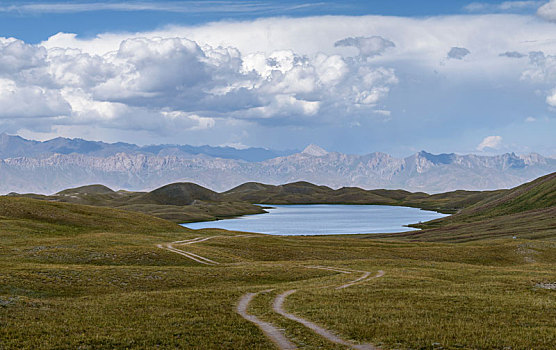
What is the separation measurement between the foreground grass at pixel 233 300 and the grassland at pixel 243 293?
0.11 metres

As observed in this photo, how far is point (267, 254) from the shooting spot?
268 ft

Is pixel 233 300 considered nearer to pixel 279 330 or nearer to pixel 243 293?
pixel 243 293

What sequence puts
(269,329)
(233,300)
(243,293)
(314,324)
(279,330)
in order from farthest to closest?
(243,293) → (233,300) → (314,324) → (269,329) → (279,330)

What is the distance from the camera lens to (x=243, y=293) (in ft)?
145

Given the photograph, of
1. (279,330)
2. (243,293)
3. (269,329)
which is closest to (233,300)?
(243,293)

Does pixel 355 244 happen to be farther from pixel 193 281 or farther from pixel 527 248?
pixel 193 281

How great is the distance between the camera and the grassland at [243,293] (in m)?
27.0

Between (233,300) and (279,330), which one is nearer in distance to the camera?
(279,330)

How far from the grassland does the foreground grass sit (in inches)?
4.2

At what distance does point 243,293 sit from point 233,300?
3.89m

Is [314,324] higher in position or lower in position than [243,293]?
higher

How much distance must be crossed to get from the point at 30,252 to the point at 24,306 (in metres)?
33.5

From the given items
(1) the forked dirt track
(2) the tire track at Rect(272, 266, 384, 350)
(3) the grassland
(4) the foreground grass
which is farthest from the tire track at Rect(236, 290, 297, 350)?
(2) the tire track at Rect(272, 266, 384, 350)

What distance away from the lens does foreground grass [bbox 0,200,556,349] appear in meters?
27.0
